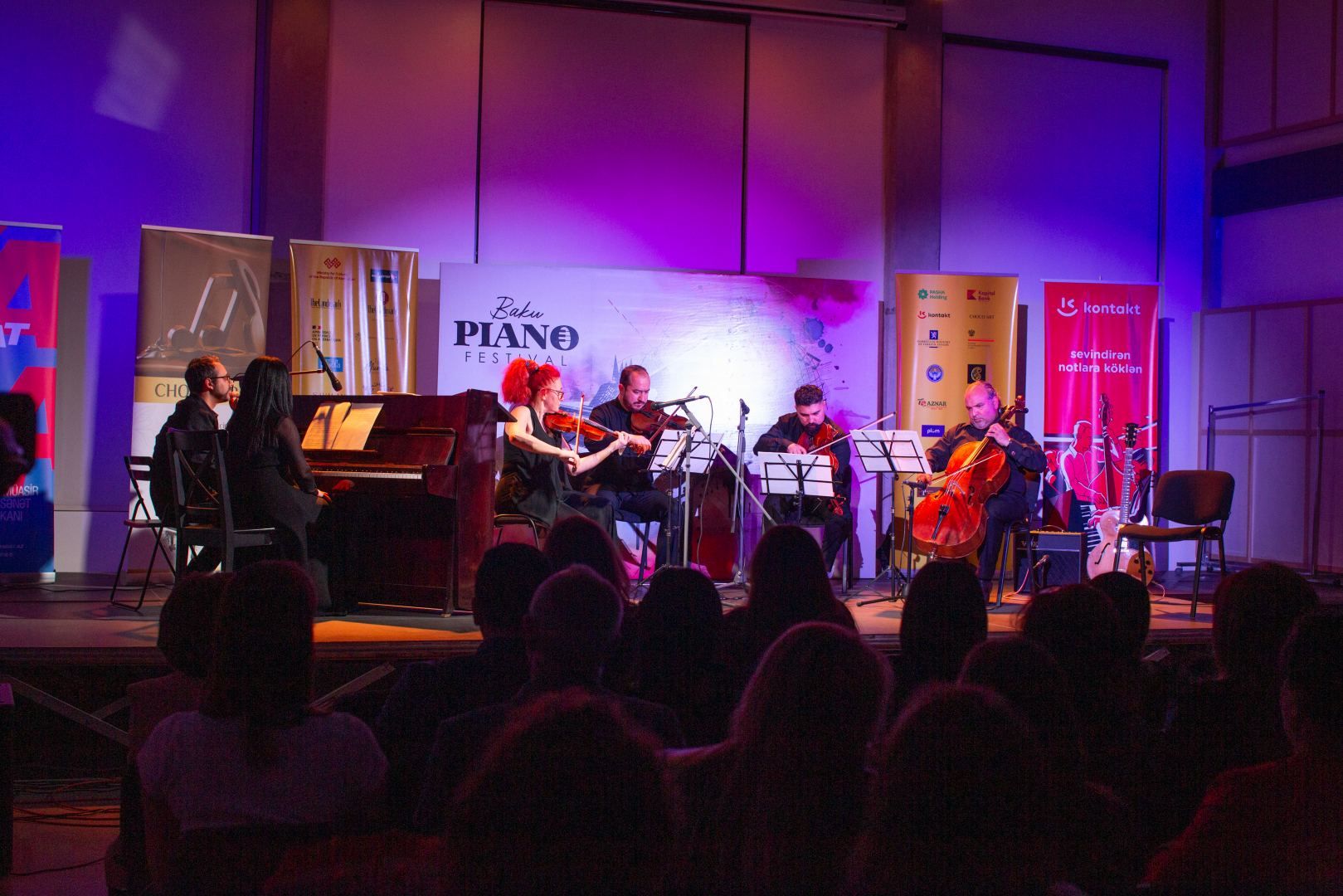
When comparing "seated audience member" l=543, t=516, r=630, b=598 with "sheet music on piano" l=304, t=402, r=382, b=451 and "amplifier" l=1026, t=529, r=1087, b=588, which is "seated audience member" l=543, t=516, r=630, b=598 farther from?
"amplifier" l=1026, t=529, r=1087, b=588

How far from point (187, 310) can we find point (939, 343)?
16.7 ft

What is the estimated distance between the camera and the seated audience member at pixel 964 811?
1120mm

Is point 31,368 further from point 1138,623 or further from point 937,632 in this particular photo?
point 1138,623

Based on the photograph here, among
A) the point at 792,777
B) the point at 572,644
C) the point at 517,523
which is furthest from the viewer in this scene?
the point at 517,523

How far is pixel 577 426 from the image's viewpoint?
6145mm

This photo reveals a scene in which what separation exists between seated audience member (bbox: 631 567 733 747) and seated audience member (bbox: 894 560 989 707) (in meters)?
0.45

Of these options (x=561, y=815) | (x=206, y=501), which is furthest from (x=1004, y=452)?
(x=561, y=815)

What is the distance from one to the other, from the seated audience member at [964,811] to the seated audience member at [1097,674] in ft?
3.75

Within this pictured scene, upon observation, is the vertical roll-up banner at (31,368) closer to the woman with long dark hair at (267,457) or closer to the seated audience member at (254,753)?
the woman with long dark hair at (267,457)

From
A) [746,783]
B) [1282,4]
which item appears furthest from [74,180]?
[1282,4]

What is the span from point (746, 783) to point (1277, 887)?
30.5 inches

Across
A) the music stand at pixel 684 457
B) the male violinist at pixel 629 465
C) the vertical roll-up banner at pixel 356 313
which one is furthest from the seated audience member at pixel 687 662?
the vertical roll-up banner at pixel 356 313

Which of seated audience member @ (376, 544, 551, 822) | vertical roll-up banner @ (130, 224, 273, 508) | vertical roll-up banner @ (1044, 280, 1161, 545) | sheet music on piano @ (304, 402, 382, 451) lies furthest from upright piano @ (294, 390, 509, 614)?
vertical roll-up banner @ (1044, 280, 1161, 545)

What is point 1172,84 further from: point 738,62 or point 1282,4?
point 738,62
